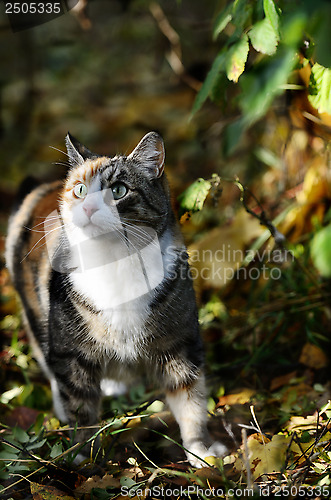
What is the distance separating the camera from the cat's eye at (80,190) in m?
1.56

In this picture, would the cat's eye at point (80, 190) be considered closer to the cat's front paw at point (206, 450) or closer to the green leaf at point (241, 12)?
the green leaf at point (241, 12)

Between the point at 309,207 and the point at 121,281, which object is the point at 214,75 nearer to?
the point at 121,281

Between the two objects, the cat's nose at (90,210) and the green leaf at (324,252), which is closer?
the green leaf at (324,252)

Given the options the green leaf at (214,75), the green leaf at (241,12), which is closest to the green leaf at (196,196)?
the green leaf at (214,75)

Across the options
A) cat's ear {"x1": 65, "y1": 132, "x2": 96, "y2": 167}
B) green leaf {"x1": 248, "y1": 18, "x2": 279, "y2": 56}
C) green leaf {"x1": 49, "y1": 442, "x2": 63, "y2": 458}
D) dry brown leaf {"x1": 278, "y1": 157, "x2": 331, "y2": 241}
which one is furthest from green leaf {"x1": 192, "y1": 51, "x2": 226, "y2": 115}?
green leaf {"x1": 49, "y1": 442, "x2": 63, "y2": 458}

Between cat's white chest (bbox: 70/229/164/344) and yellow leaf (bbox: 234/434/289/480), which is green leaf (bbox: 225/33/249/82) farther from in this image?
yellow leaf (bbox: 234/434/289/480)

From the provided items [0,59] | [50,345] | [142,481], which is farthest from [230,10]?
[0,59]

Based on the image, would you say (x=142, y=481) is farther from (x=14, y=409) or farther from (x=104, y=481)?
(x=14, y=409)

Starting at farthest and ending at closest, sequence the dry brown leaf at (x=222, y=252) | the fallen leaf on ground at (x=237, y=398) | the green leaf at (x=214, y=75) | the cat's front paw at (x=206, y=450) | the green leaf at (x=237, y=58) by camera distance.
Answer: the dry brown leaf at (x=222, y=252) < the fallen leaf on ground at (x=237, y=398) < the cat's front paw at (x=206, y=450) < the green leaf at (x=214, y=75) < the green leaf at (x=237, y=58)

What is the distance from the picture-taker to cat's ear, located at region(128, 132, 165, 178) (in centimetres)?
158

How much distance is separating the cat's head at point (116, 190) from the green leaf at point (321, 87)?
51cm

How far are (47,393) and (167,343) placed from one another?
2.50ft

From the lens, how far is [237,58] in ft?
4.60

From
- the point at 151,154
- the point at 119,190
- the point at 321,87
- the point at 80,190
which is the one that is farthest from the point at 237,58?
the point at 80,190
